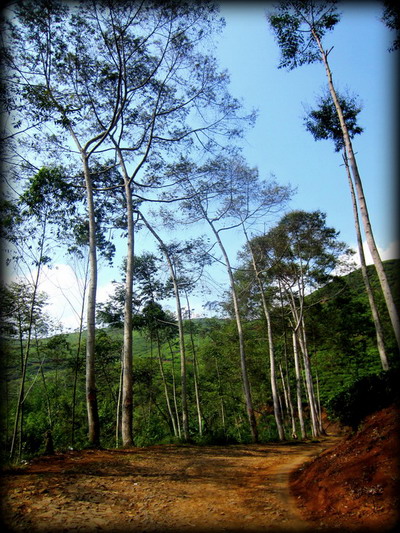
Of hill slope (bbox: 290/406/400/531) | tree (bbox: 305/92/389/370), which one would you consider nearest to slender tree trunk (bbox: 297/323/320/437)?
tree (bbox: 305/92/389/370)

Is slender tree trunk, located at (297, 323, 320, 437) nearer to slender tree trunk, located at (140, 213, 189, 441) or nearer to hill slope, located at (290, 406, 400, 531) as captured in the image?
slender tree trunk, located at (140, 213, 189, 441)

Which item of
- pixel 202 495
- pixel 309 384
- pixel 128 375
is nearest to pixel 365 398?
pixel 202 495

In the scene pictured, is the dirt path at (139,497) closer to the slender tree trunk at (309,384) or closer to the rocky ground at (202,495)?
the rocky ground at (202,495)

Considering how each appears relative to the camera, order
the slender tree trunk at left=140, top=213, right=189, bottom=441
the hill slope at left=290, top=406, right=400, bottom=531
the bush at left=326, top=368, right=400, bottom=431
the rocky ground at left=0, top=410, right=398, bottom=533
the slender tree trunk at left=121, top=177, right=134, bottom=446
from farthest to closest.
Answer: the slender tree trunk at left=140, top=213, right=189, bottom=441
the slender tree trunk at left=121, top=177, right=134, bottom=446
the bush at left=326, top=368, right=400, bottom=431
the rocky ground at left=0, top=410, right=398, bottom=533
the hill slope at left=290, top=406, right=400, bottom=531

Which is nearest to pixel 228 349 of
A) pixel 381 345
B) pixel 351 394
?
pixel 381 345

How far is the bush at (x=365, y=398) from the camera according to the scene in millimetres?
5359

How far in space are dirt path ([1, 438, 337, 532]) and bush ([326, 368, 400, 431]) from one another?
1.81 m

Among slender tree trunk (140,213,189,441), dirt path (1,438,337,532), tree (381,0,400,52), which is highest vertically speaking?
tree (381,0,400,52)

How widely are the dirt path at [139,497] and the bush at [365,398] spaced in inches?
71.1

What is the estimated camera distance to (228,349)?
21609 millimetres

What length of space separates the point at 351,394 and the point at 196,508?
4.04 meters

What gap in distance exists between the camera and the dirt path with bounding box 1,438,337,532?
10.1 feet

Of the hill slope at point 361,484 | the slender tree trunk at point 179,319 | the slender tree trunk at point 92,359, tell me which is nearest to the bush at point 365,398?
A: the hill slope at point 361,484

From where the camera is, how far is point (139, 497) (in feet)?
13.0
